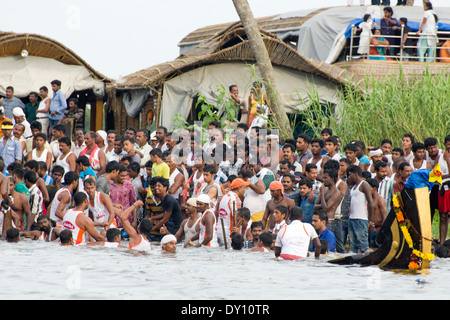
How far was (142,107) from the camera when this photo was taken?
19.6 metres

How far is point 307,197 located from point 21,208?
462cm

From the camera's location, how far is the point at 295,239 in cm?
1027

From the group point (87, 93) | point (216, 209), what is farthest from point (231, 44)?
point (216, 209)

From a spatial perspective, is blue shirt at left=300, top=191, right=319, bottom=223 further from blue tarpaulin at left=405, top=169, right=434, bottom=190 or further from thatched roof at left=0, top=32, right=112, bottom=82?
thatched roof at left=0, top=32, right=112, bottom=82

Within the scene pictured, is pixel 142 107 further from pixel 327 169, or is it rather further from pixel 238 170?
pixel 327 169

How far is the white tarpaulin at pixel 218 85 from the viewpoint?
60.7 ft

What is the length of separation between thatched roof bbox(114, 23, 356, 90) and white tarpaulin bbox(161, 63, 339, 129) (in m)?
0.17

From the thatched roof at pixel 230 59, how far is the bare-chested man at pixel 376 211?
7.41 m

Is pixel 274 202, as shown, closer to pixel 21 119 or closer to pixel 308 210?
pixel 308 210

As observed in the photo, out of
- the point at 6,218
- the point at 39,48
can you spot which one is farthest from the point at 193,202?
the point at 39,48

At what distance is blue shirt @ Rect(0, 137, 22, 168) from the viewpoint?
14.4 m

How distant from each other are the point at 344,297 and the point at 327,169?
10.7 ft

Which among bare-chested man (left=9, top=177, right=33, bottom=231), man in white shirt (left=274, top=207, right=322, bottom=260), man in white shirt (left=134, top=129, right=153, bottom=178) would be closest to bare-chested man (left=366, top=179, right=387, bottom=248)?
man in white shirt (left=274, top=207, right=322, bottom=260)

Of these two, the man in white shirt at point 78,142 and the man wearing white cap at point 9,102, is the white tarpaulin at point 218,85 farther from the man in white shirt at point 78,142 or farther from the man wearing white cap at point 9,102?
the man in white shirt at point 78,142
